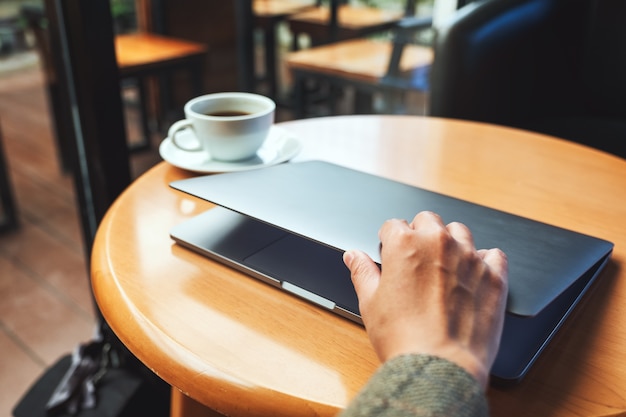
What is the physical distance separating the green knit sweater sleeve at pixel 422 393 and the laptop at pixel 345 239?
0.07 meters

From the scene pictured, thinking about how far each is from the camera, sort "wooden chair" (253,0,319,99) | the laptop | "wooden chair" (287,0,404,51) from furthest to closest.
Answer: "wooden chair" (253,0,319,99) < "wooden chair" (287,0,404,51) < the laptop

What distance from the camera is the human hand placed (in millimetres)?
381

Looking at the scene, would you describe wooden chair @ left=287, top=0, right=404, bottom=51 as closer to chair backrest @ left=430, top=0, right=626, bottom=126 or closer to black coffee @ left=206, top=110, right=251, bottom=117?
chair backrest @ left=430, top=0, right=626, bottom=126

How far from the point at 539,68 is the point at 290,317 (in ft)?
3.82

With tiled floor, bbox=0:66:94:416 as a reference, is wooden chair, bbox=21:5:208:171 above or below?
above

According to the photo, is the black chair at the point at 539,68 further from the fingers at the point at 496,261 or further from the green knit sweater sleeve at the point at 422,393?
the green knit sweater sleeve at the point at 422,393

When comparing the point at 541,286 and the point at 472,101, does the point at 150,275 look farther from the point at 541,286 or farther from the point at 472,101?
the point at 472,101

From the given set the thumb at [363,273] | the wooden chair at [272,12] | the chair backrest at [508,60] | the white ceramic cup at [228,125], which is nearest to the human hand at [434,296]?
the thumb at [363,273]

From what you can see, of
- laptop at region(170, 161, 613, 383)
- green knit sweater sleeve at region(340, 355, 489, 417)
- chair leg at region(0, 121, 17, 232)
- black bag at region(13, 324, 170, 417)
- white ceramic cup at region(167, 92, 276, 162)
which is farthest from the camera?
chair leg at region(0, 121, 17, 232)

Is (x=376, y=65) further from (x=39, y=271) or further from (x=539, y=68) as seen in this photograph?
(x=39, y=271)

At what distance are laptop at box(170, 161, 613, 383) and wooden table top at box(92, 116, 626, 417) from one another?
0.05 ft

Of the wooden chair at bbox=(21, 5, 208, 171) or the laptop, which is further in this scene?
the wooden chair at bbox=(21, 5, 208, 171)

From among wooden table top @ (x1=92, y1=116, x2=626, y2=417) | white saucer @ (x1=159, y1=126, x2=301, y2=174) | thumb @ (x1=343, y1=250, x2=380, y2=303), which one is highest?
thumb @ (x1=343, y1=250, x2=380, y2=303)

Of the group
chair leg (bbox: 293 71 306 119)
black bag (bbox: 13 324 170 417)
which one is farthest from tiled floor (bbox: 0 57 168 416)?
chair leg (bbox: 293 71 306 119)
